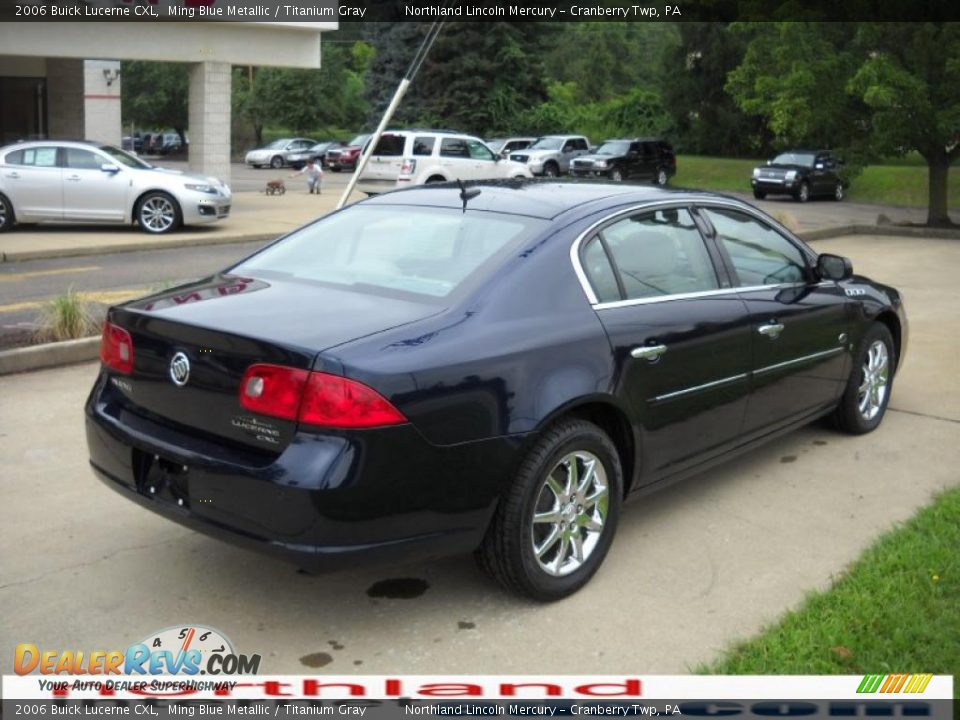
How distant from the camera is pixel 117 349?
4.57 meters

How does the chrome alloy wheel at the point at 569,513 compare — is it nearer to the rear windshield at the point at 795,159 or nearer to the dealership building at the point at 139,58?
the dealership building at the point at 139,58

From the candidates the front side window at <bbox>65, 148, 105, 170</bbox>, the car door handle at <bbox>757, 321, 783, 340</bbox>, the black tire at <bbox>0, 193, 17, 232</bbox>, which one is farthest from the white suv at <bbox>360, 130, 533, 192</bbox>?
the car door handle at <bbox>757, 321, 783, 340</bbox>

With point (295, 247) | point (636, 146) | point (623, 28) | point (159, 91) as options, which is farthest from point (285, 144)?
point (295, 247)

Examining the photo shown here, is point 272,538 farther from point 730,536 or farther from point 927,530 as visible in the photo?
point 927,530

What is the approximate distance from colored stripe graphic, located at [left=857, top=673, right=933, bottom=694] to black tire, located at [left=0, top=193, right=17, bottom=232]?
16.8 metres

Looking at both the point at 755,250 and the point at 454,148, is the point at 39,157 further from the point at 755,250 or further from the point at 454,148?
the point at 755,250

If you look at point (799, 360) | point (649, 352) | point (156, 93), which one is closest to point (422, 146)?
point (799, 360)

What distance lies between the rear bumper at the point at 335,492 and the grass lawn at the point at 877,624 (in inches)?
40.8

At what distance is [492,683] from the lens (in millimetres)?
3852

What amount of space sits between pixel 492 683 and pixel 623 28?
74537 millimetres

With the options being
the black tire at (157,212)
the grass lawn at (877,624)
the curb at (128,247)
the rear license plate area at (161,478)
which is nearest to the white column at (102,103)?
the black tire at (157,212)

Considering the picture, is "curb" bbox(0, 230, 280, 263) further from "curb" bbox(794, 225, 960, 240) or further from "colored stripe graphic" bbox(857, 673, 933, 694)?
"colored stripe graphic" bbox(857, 673, 933, 694)

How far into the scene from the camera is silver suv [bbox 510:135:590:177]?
40000 millimetres

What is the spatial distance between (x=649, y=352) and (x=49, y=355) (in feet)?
17.0
